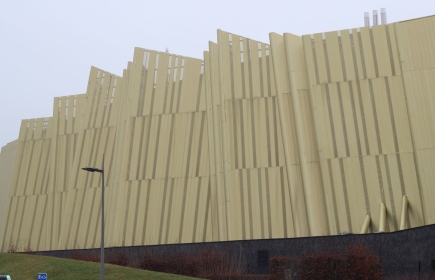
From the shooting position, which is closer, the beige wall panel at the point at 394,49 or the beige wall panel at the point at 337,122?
the beige wall panel at the point at 394,49

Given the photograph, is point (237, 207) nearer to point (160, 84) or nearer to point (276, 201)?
point (276, 201)

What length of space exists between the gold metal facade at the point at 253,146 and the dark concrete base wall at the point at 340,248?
142 inches

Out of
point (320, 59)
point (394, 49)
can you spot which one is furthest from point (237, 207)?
point (394, 49)

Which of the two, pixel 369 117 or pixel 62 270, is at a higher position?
pixel 369 117

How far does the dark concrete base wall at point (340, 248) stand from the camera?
2627 centimetres

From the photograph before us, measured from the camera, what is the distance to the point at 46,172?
1821 inches

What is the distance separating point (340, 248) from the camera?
29.6 meters

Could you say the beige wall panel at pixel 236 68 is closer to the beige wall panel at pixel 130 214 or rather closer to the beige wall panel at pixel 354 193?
the beige wall panel at pixel 354 193

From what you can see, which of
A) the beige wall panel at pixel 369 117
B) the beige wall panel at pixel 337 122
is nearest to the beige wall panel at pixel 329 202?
the beige wall panel at pixel 337 122

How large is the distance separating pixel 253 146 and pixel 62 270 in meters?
13.0

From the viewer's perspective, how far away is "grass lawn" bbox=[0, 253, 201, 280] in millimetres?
27847

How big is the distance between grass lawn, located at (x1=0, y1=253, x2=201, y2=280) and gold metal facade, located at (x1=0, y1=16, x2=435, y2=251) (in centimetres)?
827

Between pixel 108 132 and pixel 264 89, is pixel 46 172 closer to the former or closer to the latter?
pixel 108 132

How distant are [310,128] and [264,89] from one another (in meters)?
3.59
